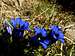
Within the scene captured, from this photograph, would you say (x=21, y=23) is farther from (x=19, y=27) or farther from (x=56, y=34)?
(x=56, y=34)

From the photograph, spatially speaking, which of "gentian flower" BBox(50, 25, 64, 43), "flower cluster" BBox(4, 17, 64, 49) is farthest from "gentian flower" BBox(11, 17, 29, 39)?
"gentian flower" BBox(50, 25, 64, 43)

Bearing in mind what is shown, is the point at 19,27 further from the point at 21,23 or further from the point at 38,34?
the point at 38,34

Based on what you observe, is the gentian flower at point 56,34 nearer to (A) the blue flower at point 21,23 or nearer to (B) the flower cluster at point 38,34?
(B) the flower cluster at point 38,34

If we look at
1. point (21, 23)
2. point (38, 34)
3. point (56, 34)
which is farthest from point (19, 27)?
point (56, 34)

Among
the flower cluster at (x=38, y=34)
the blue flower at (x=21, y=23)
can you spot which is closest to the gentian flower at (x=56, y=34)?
the flower cluster at (x=38, y=34)

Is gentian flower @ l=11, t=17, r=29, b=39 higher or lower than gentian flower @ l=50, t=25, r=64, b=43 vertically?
higher

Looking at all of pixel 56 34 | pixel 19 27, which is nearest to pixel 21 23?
pixel 19 27

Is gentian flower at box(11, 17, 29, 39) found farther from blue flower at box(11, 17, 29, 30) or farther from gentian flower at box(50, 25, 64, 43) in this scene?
gentian flower at box(50, 25, 64, 43)

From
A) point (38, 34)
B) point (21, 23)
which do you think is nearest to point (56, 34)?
point (38, 34)

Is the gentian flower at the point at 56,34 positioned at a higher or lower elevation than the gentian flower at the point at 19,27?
lower

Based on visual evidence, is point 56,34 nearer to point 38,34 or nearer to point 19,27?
point 38,34

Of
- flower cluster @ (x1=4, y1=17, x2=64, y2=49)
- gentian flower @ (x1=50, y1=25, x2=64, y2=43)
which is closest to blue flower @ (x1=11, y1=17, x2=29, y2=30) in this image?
flower cluster @ (x1=4, y1=17, x2=64, y2=49)
